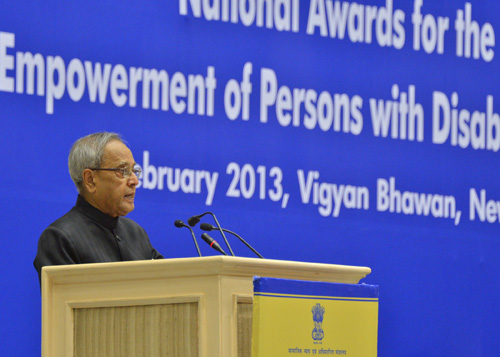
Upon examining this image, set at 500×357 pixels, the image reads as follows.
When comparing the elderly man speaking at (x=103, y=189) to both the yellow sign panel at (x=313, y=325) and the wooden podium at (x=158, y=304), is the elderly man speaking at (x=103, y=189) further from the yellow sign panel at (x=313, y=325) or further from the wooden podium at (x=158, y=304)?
the yellow sign panel at (x=313, y=325)

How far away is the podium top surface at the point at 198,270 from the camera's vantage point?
2.19 m

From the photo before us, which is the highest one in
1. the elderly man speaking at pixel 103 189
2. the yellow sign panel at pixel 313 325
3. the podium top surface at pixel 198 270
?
the elderly man speaking at pixel 103 189

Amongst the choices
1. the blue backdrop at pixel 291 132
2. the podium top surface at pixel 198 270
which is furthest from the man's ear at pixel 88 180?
the blue backdrop at pixel 291 132

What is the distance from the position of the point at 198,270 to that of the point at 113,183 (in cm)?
82

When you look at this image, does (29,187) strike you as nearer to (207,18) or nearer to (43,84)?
(43,84)

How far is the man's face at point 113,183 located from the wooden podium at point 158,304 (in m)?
0.57

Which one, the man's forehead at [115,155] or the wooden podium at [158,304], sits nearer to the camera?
the wooden podium at [158,304]

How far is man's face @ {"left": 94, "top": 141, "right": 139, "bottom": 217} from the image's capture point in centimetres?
296

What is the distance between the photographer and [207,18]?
14.0ft

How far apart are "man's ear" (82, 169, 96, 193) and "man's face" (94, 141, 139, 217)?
0.01 meters

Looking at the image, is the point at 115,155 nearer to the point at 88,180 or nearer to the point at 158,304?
the point at 88,180

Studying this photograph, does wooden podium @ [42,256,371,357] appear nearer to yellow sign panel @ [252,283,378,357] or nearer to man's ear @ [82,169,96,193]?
yellow sign panel @ [252,283,378,357]

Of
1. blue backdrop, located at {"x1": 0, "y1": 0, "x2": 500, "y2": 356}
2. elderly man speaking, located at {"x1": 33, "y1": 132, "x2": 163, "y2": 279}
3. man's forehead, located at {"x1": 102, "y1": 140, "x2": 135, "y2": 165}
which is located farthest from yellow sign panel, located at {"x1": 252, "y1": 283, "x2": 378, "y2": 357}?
blue backdrop, located at {"x1": 0, "y1": 0, "x2": 500, "y2": 356}

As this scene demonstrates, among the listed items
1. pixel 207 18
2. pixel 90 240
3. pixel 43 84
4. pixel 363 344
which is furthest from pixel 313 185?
pixel 363 344
